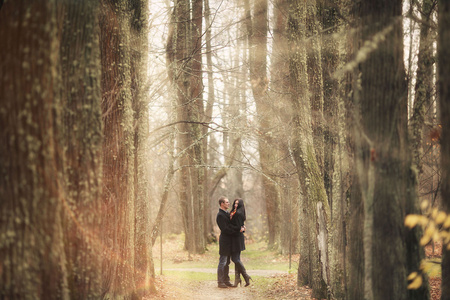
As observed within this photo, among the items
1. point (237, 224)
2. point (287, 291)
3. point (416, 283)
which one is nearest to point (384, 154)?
point (416, 283)

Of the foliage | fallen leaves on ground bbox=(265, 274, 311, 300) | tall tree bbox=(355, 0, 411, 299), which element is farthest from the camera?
fallen leaves on ground bbox=(265, 274, 311, 300)

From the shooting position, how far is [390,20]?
4.15 meters

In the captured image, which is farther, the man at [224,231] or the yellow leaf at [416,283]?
the man at [224,231]

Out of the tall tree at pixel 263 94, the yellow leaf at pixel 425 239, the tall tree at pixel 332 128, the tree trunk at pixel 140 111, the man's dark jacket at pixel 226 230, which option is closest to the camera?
the yellow leaf at pixel 425 239

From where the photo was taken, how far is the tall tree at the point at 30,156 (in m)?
3.34

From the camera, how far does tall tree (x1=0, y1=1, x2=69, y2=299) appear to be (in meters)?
3.34

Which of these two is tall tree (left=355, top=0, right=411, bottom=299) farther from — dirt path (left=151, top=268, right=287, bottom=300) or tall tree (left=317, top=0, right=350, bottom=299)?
dirt path (left=151, top=268, right=287, bottom=300)

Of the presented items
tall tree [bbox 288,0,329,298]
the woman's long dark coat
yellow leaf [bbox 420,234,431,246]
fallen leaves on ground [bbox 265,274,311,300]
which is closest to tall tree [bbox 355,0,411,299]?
yellow leaf [bbox 420,234,431,246]

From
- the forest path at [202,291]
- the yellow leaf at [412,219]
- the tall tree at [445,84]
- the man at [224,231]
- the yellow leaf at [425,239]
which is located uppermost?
the tall tree at [445,84]

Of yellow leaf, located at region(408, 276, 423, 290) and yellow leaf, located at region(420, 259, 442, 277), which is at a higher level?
yellow leaf, located at region(420, 259, 442, 277)

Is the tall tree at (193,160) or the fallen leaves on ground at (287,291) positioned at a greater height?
the tall tree at (193,160)

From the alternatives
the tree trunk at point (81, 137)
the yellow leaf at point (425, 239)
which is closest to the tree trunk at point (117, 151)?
the tree trunk at point (81, 137)

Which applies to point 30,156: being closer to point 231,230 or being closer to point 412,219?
point 412,219

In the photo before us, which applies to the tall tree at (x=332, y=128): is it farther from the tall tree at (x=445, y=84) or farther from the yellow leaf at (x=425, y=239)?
the yellow leaf at (x=425, y=239)
